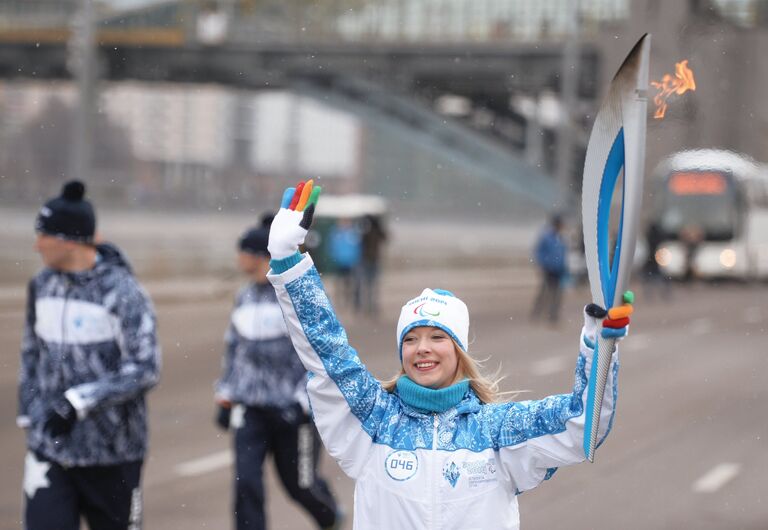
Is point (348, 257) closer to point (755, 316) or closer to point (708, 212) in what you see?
point (708, 212)

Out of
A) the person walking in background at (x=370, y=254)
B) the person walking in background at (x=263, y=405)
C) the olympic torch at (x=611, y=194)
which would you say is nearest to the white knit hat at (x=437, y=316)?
the olympic torch at (x=611, y=194)

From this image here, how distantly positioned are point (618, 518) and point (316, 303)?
12.9 feet

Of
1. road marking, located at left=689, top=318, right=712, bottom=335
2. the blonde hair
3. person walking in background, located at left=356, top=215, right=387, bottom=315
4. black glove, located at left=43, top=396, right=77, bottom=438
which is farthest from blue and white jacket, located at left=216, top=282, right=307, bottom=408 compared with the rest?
person walking in background, located at left=356, top=215, right=387, bottom=315

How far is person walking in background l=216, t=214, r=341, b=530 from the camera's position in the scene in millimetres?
5176

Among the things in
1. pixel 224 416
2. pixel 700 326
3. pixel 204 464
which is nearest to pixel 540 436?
pixel 224 416

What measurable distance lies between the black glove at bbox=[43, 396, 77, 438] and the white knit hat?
4.89 feet

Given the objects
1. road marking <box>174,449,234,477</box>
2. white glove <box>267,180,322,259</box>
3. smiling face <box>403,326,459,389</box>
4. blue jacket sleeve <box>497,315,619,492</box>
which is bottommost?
road marking <box>174,449,234,477</box>

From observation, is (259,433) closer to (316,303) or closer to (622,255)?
(316,303)

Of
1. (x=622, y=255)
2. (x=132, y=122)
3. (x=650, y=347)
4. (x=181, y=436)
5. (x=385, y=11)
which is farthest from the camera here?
(x=132, y=122)

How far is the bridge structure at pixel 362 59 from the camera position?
1005 centimetres

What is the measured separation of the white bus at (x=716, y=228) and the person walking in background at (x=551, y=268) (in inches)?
46.4

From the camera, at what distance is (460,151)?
1043 inches

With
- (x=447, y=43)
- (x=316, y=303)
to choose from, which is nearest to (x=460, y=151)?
(x=447, y=43)

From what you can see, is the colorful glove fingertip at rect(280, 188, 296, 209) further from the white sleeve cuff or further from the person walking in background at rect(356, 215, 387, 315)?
the person walking in background at rect(356, 215, 387, 315)
